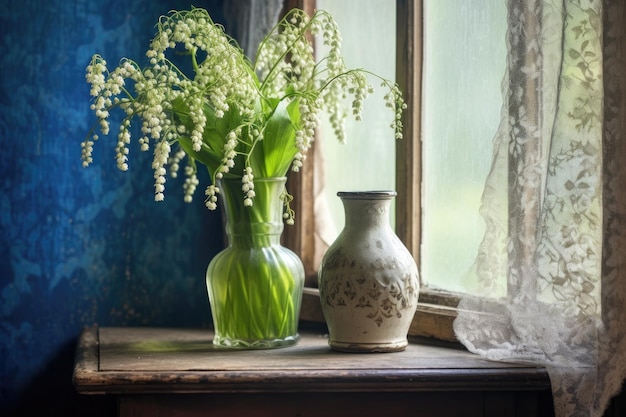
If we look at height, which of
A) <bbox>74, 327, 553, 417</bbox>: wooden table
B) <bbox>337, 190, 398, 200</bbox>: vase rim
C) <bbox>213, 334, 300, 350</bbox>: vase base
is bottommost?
<bbox>74, 327, 553, 417</bbox>: wooden table

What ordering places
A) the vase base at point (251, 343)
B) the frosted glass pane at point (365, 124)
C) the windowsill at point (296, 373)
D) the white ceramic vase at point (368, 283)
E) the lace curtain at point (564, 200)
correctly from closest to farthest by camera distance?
1. the lace curtain at point (564, 200)
2. the windowsill at point (296, 373)
3. the white ceramic vase at point (368, 283)
4. the vase base at point (251, 343)
5. the frosted glass pane at point (365, 124)

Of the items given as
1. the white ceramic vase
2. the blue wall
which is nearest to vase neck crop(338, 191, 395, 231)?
the white ceramic vase

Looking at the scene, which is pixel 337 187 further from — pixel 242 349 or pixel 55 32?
pixel 55 32

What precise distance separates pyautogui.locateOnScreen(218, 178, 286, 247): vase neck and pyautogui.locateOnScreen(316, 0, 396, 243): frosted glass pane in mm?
344

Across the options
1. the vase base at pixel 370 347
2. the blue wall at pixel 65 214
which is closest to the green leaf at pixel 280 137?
the vase base at pixel 370 347

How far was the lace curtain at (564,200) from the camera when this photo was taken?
1.40m

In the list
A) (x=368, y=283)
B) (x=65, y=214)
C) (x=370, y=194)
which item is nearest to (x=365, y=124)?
(x=370, y=194)

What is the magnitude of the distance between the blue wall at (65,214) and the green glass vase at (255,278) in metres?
0.47

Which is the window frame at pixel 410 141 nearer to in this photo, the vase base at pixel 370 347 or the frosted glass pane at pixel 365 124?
the frosted glass pane at pixel 365 124

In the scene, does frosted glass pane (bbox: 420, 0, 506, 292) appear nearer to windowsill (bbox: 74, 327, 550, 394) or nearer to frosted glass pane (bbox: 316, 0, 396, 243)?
frosted glass pane (bbox: 316, 0, 396, 243)

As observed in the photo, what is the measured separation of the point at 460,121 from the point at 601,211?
1.78ft

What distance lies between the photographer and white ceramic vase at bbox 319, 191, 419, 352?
172 cm

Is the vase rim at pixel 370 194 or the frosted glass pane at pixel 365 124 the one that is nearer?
the vase rim at pixel 370 194

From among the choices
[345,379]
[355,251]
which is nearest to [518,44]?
[355,251]
